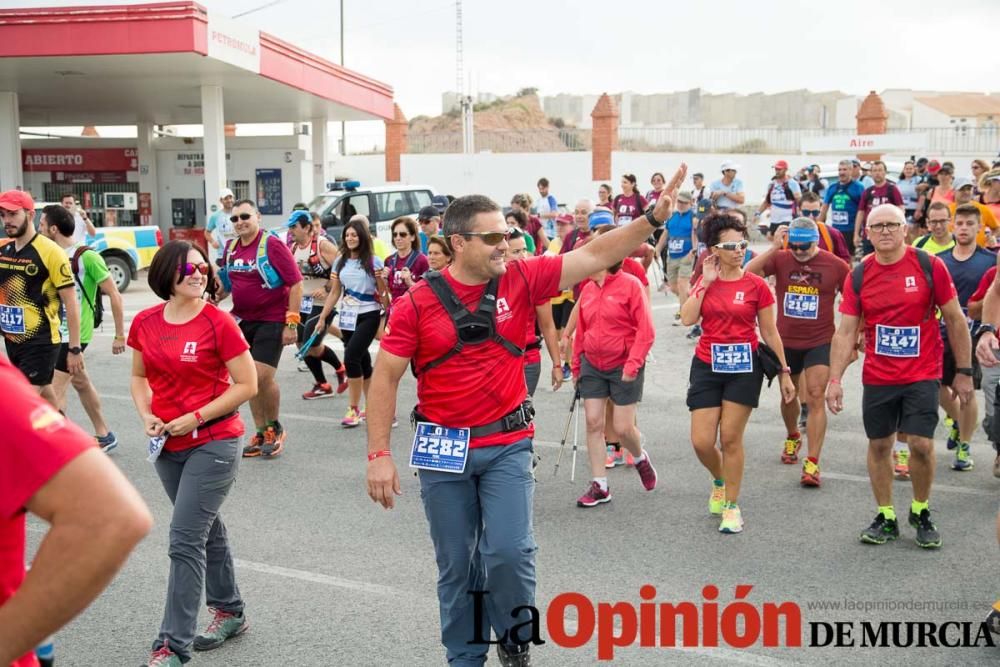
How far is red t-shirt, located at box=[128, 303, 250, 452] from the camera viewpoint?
4785mm

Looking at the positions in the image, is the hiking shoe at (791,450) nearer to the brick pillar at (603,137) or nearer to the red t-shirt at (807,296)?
the red t-shirt at (807,296)

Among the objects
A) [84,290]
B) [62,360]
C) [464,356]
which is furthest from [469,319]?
[84,290]

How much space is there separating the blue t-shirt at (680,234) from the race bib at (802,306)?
713cm

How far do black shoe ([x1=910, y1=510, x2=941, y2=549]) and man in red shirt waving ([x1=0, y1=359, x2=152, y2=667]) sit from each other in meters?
5.56

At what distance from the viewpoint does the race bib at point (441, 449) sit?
Result: 421 centimetres

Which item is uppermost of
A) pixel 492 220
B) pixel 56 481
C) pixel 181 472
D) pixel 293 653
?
pixel 492 220

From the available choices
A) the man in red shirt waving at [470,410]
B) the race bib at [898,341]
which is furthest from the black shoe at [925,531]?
the man in red shirt waving at [470,410]

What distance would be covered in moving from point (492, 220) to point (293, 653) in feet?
7.35

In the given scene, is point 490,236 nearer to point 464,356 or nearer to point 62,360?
point 464,356

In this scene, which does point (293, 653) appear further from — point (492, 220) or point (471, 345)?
point (492, 220)

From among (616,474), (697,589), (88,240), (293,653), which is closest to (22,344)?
(293,653)

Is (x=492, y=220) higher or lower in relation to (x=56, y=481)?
higher

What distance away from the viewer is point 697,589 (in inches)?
218

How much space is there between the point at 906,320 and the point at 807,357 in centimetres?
176
